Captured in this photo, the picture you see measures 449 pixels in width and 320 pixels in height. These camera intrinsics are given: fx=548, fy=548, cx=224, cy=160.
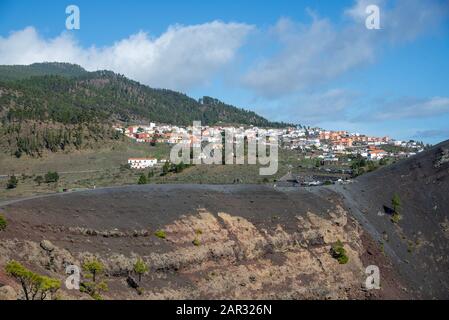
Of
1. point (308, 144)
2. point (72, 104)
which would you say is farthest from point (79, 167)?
point (308, 144)

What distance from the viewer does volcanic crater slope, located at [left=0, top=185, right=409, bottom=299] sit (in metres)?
25.9

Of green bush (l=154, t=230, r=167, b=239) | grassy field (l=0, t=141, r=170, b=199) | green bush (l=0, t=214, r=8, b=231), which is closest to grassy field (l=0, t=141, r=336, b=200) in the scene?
grassy field (l=0, t=141, r=170, b=199)

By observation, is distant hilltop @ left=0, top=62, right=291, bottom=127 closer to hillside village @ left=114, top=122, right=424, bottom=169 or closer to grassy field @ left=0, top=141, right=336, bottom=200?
hillside village @ left=114, top=122, right=424, bottom=169

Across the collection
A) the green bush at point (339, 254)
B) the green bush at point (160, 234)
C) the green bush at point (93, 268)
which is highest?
the green bush at point (160, 234)

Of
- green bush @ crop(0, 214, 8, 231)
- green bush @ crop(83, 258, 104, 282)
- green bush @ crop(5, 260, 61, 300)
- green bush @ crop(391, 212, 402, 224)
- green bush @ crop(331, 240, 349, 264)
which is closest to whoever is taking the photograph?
green bush @ crop(5, 260, 61, 300)

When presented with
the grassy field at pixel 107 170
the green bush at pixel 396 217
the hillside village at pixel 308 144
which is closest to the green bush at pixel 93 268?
the green bush at pixel 396 217

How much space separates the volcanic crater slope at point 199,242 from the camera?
85.0 feet

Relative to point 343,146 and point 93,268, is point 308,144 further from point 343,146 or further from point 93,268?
point 93,268

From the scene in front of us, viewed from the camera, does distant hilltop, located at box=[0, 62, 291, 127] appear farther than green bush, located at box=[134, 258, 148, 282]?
Yes

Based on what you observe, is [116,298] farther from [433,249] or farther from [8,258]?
[433,249]

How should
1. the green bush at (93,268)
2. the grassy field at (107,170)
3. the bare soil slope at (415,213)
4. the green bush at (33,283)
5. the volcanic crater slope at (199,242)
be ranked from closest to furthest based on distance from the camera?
the green bush at (33,283) < the green bush at (93,268) < the volcanic crater slope at (199,242) < the bare soil slope at (415,213) < the grassy field at (107,170)

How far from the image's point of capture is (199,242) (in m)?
31.0

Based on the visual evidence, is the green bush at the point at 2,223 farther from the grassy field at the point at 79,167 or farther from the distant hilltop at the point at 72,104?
the distant hilltop at the point at 72,104
